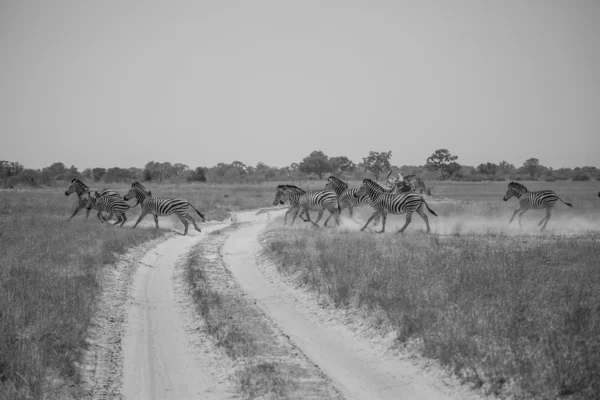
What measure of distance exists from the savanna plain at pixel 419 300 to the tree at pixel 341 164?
100m

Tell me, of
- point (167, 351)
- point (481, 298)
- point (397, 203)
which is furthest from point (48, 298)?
point (397, 203)

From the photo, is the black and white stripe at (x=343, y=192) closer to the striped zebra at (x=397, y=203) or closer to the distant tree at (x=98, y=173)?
the striped zebra at (x=397, y=203)

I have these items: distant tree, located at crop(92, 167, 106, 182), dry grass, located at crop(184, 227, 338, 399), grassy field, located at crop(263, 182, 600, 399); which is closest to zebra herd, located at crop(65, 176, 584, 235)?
grassy field, located at crop(263, 182, 600, 399)

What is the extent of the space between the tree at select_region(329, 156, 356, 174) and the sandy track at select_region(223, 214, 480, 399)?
348 feet

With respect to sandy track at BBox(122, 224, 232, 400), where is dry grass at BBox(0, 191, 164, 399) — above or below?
above

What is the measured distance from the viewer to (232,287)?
12.3m

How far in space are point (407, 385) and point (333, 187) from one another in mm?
20595

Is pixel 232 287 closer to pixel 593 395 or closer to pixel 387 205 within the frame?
pixel 593 395

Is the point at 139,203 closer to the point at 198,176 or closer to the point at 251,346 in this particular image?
the point at 251,346

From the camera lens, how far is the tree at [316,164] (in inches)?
4604

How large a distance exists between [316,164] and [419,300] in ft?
355

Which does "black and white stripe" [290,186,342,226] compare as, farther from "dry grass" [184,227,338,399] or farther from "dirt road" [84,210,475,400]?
"dry grass" [184,227,338,399]

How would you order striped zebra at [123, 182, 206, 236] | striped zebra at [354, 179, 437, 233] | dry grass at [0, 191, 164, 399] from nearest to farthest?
dry grass at [0, 191, 164, 399], striped zebra at [354, 179, 437, 233], striped zebra at [123, 182, 206, 236]

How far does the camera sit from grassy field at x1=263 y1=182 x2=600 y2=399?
637 cm
